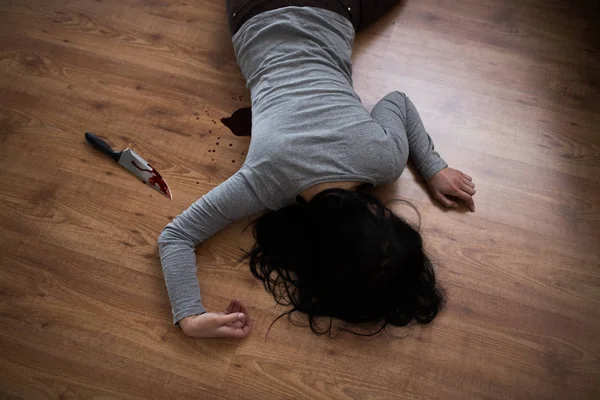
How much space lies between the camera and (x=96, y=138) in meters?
1.07

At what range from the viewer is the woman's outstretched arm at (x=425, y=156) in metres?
1.00

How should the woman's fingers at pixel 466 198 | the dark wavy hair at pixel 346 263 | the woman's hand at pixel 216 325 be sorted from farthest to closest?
the woman's fingers at pixel 466 198 → the woman's hand at pixel 216 325 → the dark wavy hair at pixel 346 263

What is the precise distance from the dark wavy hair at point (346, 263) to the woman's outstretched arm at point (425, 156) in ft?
0.52

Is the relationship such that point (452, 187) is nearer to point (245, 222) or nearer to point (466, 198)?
point (466, 198)

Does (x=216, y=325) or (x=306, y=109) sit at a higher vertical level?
(x=306, y=109)

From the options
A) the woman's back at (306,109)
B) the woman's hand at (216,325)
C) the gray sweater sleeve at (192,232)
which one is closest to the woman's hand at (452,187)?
the woman's back at (306,109)

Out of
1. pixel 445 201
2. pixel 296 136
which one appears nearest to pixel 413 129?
pixel 445 201

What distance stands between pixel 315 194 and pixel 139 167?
17.1 inches

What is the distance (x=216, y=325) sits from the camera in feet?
2.91

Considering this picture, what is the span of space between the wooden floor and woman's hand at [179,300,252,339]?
0.03 metres

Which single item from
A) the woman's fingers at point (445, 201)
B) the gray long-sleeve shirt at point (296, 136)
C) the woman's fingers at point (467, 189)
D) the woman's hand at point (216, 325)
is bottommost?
the woman's hand at point (216, 325)

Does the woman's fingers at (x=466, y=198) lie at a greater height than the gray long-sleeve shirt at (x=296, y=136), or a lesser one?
lesser

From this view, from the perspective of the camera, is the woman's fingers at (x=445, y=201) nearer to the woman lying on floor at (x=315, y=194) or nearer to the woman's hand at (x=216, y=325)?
the woman lying on floor at (x=315, y=194)

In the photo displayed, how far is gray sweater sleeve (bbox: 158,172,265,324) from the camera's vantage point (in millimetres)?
891
